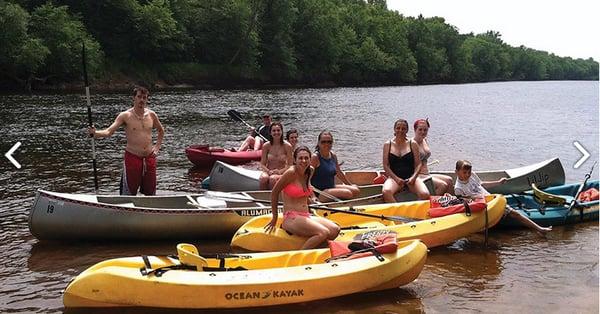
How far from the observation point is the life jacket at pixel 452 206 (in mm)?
6680

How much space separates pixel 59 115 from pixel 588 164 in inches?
693

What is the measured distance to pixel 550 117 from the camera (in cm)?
2855

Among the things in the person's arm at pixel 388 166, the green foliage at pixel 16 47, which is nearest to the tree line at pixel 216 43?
the green foliage at pixel 16 47

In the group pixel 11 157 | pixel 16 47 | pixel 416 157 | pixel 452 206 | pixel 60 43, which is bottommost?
pixel 11 157

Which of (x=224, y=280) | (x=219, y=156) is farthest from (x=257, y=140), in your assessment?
(x=224, y=280)

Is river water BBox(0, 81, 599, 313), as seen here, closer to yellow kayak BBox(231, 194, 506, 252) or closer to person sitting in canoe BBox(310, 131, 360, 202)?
yellow kayak BBox(231, 194, 506, 252)

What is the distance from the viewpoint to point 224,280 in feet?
15.6

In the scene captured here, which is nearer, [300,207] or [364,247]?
[364,247]

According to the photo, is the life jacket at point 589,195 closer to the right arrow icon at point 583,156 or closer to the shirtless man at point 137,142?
the right arrow icon at point 583,156

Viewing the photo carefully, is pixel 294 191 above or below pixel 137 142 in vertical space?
below

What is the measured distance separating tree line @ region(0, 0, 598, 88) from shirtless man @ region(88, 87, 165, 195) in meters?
28.4

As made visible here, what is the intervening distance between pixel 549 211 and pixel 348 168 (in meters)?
5.82

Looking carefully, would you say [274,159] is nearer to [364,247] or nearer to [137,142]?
[137,142]

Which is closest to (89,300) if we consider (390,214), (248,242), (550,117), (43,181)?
(248,242)
